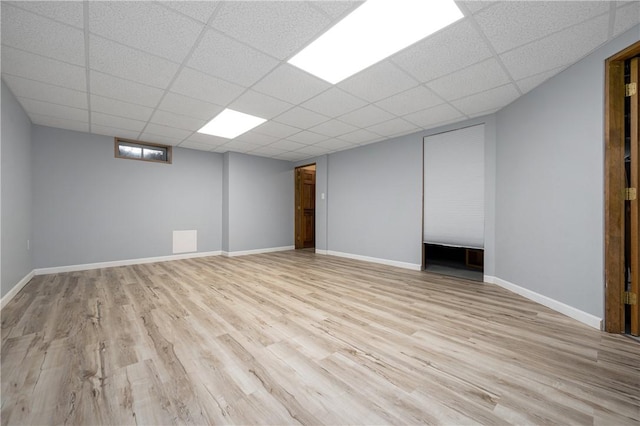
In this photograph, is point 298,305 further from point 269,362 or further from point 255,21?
point 255,21

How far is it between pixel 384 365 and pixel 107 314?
2839 mm

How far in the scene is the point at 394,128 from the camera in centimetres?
467

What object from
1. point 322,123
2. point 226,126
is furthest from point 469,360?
point 226,126

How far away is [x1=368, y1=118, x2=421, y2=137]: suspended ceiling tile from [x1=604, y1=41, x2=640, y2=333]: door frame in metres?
2.34

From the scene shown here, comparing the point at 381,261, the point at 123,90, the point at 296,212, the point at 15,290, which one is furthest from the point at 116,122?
the point at 381,261

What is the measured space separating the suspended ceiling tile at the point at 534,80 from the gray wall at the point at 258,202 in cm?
562

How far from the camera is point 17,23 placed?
200 centimetres

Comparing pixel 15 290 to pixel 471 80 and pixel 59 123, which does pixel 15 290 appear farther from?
pixel 471 80

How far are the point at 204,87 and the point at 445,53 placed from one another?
2.66 m

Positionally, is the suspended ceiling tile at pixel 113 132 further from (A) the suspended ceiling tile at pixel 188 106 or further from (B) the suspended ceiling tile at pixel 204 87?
(B) the suspended ceiling tile at pixel 204 87

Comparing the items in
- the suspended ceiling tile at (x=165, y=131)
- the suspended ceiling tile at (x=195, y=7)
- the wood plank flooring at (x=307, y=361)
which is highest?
the suspended ceiling tile at (x=165, y=131)

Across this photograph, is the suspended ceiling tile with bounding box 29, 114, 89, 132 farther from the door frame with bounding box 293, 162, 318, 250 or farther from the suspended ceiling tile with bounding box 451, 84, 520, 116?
the suspended ceiling tile with bounding box 451, 84, 520, 116

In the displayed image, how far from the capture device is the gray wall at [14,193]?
2969 mm

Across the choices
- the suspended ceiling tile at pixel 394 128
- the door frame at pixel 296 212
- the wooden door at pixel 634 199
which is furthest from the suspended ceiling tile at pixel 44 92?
the wooden door at pixel 634 199
